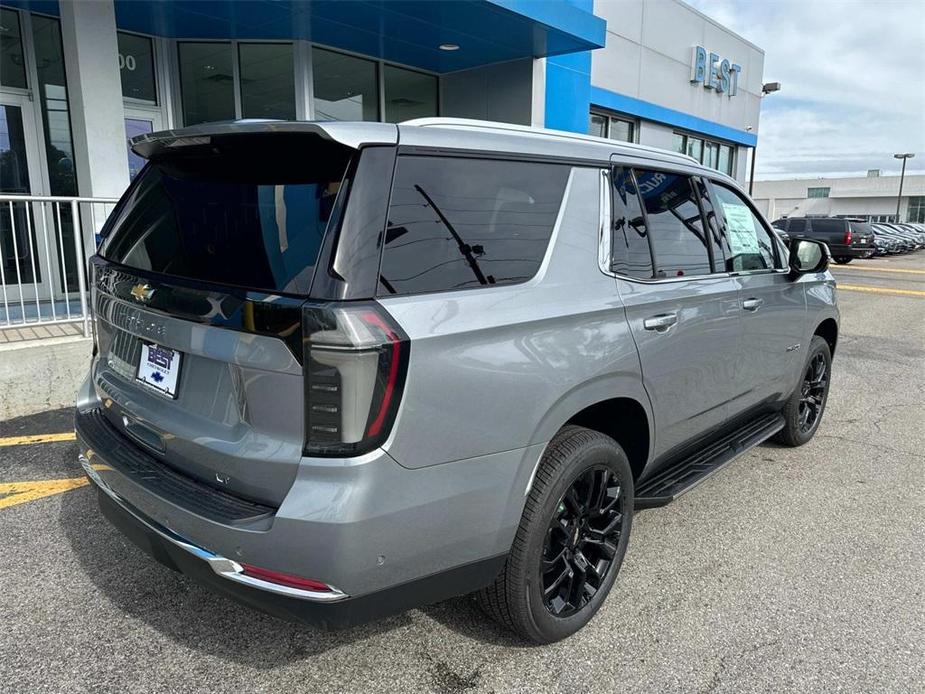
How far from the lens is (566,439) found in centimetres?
253

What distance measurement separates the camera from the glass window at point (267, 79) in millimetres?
10211

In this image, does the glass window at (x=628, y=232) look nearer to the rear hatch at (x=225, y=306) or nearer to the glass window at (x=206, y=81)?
the rear hatch at (x=225, y=306)

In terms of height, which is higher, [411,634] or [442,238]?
[442,238]

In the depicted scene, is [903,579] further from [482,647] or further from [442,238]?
[442,238]

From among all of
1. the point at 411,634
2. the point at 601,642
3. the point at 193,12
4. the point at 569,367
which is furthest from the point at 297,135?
the point at 193,12

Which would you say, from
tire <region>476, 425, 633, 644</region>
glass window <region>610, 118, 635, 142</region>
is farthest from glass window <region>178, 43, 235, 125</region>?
glass window <region>610, 118, 635, 142</region>

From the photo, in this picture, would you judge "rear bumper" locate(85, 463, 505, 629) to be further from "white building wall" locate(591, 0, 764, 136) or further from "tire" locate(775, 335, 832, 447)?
"white building wall" locate(591, 0, 764, 136)

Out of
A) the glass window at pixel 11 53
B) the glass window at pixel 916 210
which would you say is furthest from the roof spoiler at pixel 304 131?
the glass window at pixel 916 210

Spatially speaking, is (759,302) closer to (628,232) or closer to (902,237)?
(628,232)

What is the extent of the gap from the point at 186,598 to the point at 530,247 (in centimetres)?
205

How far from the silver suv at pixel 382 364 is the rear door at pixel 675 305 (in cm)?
2

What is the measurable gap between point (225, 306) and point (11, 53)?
8833 mm

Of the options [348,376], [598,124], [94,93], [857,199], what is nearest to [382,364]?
[348,376]

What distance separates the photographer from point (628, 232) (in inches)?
114
